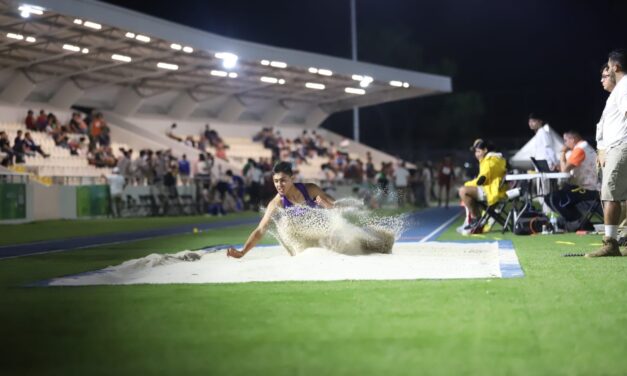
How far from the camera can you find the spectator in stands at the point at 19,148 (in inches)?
1179

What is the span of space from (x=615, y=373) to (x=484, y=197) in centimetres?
1452

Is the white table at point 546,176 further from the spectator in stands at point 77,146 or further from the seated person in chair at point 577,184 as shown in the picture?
the spectator in stands at point 77,146

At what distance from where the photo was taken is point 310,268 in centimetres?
945

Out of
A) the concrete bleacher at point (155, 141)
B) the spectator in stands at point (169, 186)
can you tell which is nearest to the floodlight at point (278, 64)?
the concrete bleacher at point (155, 141)

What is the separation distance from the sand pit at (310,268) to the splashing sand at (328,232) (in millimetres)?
172

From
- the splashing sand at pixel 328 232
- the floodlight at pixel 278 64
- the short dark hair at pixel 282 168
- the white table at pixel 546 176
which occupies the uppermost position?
the floodlight at pixel 278 64

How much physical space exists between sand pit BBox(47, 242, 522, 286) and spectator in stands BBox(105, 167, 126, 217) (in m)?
18.9

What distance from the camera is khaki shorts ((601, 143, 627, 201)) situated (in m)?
10.0

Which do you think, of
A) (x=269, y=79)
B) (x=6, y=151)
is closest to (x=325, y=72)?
(x=269, y=79)

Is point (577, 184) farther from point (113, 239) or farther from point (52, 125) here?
point (52, 125)

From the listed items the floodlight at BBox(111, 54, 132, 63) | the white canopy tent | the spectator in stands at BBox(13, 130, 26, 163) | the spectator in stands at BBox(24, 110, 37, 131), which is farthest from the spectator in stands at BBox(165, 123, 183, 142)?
the white canopy tent

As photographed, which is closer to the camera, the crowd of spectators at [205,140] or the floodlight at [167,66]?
the floodlight at [167,66]

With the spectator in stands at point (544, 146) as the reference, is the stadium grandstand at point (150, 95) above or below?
above

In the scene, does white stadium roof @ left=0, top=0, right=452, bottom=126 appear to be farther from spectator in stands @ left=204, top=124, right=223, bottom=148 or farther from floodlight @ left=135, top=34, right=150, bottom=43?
spectator in stands @ left=204, top=124, right=223, bottom=148
